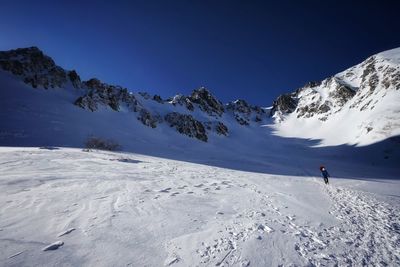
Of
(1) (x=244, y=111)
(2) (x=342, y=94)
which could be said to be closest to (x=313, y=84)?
(2) (x=342, y=94)

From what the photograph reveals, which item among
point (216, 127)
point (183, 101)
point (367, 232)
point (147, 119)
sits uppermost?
point (183, 101)

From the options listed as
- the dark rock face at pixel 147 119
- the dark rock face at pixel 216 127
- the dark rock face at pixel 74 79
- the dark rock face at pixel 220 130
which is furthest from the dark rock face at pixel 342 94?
the dark rock face at pixel 74 79

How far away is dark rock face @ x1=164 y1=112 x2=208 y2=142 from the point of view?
211ft

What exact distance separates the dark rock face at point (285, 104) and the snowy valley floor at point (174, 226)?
119716 mm

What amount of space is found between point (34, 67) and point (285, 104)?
117631mm

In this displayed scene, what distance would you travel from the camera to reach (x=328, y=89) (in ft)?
360

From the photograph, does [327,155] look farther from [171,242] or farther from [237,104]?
[237,104]

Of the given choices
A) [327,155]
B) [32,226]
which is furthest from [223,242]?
[327,155]

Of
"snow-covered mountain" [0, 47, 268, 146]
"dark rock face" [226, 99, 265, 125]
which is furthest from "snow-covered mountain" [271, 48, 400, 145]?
"snow-covered mountain" [0, 47, 268, 146]

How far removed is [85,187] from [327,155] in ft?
184

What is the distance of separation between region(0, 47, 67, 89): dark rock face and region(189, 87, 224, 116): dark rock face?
57917mm

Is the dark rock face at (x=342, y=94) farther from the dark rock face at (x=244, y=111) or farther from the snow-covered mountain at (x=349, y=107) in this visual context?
the dark rock face at (x=244, y=111)

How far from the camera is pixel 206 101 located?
351 ft

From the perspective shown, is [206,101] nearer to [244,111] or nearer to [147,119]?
[244,111]
